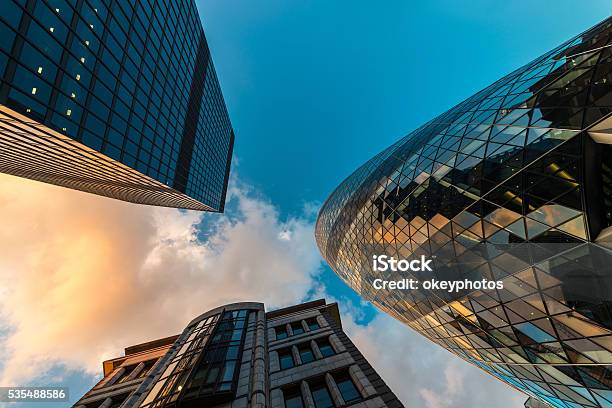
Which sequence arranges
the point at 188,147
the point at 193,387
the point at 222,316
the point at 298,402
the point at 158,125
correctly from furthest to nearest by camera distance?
the point at 188,147, the point at 222,316, the point at 158,125, the point at 298,402, the point at 193,387

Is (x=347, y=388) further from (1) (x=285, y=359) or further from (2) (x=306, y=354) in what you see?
(1) (x=285, y=359)

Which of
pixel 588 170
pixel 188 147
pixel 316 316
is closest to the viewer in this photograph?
pixel 588 170

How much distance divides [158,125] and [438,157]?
96.7 feet

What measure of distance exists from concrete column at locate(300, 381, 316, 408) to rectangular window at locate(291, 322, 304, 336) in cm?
1007

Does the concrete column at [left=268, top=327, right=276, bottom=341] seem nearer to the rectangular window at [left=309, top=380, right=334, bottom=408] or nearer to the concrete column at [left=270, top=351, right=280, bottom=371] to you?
the concrete column at [left=270, top=351, right=280, bottom=371]

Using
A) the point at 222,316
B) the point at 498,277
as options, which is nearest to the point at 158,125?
the point at 222,316

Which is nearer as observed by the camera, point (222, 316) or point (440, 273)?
point (440, 273)

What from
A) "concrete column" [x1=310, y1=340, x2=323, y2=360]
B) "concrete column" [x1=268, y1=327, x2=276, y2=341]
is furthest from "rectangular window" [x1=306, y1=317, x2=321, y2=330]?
"concrete column" [x1=310, y1=340, x2=323, y2=360]

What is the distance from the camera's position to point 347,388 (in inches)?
754

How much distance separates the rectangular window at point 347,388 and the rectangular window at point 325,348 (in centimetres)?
312

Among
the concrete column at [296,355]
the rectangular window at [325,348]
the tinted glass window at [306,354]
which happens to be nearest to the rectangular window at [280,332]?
the tinted glass window at [306,354]

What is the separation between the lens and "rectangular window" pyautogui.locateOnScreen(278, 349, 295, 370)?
22919 millimetres

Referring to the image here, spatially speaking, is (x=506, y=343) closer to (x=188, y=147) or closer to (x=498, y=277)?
(x=498, y=277)

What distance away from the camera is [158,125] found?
27.2m
